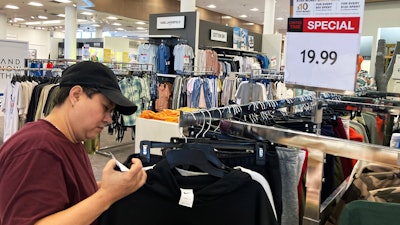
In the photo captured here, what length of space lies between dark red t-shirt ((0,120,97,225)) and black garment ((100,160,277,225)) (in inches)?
8.6

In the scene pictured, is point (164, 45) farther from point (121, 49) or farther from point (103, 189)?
point (103, 189)

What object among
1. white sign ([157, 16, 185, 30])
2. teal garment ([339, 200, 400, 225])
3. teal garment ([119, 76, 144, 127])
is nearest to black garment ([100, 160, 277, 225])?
teal garment ([339, 200, 400, 225])

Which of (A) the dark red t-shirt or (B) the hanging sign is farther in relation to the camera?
(B) the hanging sign

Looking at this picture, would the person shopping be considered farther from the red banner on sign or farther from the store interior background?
the store interior background

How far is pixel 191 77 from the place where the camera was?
22.3 feet

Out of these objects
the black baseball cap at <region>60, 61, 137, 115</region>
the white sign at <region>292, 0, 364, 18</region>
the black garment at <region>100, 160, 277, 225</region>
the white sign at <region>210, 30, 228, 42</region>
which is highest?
the white sign at <region>210, 30, 228, 42</region>

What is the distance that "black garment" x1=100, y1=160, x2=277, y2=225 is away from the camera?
47.7 inches

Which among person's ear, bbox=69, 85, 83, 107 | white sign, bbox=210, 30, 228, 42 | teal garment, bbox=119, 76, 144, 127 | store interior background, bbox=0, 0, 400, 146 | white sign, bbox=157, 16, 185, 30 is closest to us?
person's ear, bbox=69, 85, 83, 107

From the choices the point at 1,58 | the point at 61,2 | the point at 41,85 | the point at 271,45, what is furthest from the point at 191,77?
the point at 61,2

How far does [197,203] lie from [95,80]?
539 millimetres

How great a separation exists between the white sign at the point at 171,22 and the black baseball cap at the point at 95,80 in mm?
6435

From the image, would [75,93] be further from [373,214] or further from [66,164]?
[373,214]

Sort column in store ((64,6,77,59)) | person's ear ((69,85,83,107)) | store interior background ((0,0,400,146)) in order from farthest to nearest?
column in store ((64,6,77,59)), store interior background ((0,0,400,146)), person's ear ((69,85,83,107))

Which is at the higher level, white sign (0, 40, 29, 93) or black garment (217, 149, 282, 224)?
white sign (0, 40, 29, 93)
